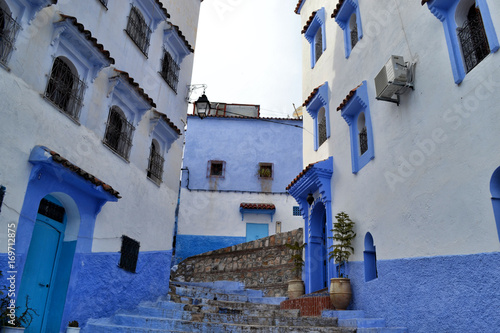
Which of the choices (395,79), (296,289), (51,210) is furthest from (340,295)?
(51,210)

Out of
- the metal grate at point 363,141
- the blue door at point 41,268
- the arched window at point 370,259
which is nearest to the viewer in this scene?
the blue door at point 41,268

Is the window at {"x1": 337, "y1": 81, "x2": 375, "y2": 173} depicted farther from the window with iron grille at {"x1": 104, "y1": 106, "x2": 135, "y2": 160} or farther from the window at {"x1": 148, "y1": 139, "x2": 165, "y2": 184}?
the window with iron grille at {"x1": 104, "y1": 106, "x2": 135, "y2": 160}

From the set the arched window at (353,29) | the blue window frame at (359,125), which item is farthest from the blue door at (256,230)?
the arched window at (353,29)

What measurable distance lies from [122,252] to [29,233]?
279 cm

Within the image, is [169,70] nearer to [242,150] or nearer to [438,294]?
[438,294]

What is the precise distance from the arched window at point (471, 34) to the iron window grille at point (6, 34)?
7.27m

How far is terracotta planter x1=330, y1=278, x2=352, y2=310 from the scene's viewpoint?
8.54 metres

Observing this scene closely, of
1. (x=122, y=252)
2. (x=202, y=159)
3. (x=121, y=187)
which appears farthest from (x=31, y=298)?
(x=202, y=159)

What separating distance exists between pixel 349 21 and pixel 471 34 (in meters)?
5.38

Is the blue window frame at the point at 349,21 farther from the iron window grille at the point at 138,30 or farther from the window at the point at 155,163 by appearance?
the window at the point at 155,163

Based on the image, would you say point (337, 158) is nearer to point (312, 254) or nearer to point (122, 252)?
point (312, 254)

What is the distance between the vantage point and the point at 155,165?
36.6 ft

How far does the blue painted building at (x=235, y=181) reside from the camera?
20.9 m

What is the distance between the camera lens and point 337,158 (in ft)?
35.8
